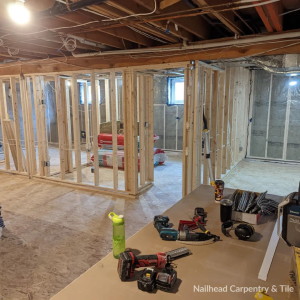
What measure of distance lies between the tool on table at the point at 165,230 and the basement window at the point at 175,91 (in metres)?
6.87

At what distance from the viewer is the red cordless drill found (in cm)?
126

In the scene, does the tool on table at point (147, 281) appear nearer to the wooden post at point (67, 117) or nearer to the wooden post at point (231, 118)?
the wooden post at point (67, 117)

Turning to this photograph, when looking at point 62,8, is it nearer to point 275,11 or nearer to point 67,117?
point 275,11

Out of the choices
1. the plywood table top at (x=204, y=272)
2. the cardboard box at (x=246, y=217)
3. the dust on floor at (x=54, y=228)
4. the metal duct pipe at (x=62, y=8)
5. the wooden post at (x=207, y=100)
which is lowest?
the dust on floor at (x=54, y=228)

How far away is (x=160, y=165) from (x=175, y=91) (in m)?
2.80

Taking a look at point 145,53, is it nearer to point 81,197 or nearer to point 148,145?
point 148,145

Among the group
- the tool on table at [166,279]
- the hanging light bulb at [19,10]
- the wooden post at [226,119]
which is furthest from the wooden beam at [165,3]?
the wooden post at [226,119]

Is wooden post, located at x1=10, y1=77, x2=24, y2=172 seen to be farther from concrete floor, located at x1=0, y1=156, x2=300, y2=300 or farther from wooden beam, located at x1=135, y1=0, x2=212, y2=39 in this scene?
wooden beam, located at x1=135, y1=0, x2=212, y2=39

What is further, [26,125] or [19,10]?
[26,125]

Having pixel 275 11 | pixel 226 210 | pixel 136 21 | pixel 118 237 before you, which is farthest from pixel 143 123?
pixel 118 237

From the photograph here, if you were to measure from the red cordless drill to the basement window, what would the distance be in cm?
728

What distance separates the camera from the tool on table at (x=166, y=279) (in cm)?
119

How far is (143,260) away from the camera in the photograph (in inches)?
52.7

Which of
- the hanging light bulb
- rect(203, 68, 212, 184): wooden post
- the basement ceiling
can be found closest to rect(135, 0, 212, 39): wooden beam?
the basement ceiling
